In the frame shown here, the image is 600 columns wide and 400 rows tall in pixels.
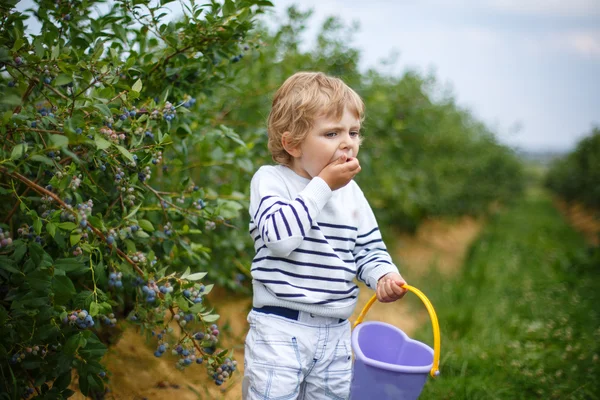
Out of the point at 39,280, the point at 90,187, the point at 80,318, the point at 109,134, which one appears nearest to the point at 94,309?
the point at 80,318

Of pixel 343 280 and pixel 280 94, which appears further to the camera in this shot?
pixel 280 94

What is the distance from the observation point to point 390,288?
1580 mm

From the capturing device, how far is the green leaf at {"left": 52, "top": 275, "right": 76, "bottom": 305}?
4.58 ft

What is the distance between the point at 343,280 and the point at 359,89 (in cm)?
274

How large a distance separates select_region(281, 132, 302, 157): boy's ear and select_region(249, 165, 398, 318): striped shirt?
0.07 meters

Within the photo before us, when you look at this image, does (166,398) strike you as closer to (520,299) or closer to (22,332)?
(22,332)

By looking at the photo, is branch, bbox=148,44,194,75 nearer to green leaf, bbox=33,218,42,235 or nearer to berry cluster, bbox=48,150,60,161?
berry cluster, bbox=48,150,60,161

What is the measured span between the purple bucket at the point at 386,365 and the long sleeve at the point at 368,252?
0.18 m

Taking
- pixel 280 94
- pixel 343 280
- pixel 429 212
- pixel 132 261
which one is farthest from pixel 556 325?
pixel 429 212

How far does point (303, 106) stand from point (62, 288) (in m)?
0.90

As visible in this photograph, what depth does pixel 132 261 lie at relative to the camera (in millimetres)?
1661

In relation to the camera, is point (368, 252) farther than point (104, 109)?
Yes

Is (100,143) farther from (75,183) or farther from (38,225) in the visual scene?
(38,225)

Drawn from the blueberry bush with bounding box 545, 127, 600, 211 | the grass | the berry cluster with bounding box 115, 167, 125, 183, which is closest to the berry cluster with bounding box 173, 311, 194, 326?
the berry cluster with bounding box 115, 167, 125, 183
